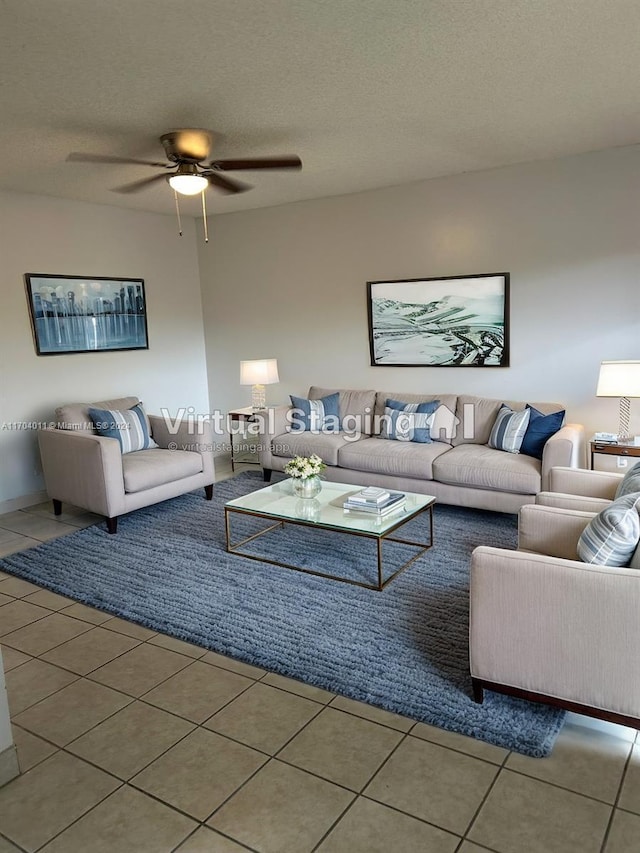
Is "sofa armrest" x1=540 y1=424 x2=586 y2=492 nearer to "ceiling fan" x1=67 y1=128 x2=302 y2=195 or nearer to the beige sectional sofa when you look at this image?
the beige sectional sofa

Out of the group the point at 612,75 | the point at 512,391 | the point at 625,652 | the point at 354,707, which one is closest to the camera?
the point at 625,652

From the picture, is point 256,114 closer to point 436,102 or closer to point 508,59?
point 436,102

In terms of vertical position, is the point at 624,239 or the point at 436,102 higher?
the point at 436,102

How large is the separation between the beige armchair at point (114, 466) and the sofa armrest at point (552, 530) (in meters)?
2.84

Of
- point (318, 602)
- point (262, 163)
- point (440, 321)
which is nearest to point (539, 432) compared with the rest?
point (440, 321)

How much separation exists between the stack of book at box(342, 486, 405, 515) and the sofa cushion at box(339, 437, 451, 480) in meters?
0.78

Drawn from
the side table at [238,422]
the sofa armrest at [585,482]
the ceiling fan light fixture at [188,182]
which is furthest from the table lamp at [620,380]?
the side table at [238,422]

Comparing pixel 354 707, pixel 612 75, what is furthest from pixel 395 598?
pixel 612 75

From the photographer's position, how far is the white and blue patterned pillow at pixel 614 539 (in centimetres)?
216

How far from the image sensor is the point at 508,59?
276 cm

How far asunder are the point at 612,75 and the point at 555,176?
162cm

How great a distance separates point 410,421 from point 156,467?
207 cm

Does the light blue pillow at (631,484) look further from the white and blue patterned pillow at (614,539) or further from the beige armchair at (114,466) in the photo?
the beige armchair at (114,466)

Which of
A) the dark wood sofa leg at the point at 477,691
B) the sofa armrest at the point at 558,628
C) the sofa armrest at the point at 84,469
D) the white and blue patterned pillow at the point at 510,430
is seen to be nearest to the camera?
the sofa armrest at the point at 558,628
